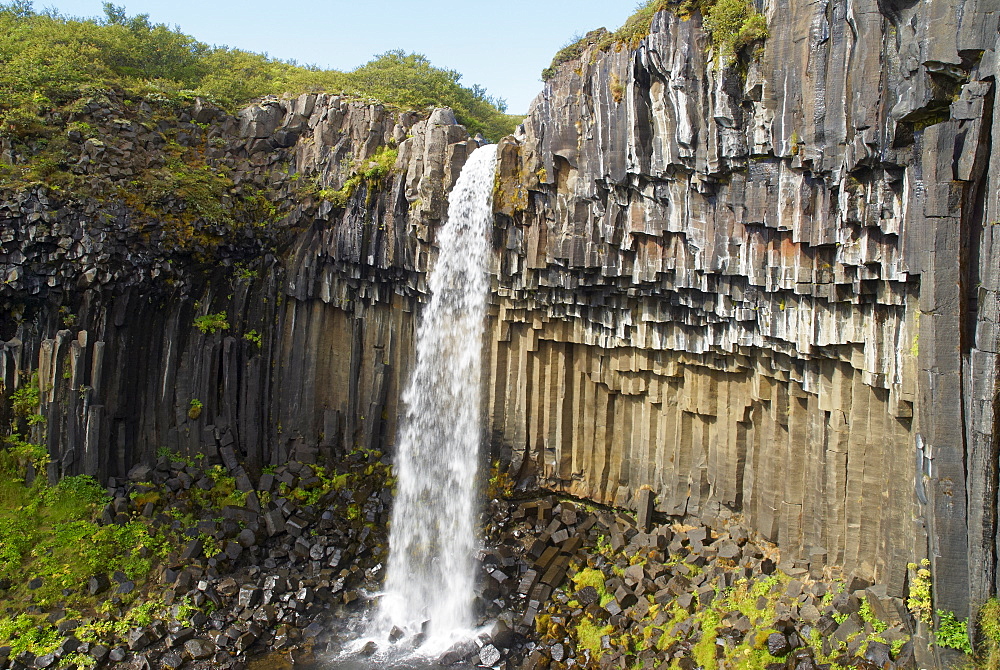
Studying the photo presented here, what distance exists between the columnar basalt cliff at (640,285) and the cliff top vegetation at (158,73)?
1105mm

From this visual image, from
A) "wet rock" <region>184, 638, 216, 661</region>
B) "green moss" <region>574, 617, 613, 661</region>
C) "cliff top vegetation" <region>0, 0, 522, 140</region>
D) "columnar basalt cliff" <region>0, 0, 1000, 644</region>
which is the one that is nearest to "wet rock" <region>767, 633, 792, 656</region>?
"columnar basalt cliff" <region>0, 0, 1000, 644</region>

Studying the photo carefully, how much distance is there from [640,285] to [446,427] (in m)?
6.37

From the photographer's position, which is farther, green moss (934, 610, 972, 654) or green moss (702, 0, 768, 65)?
green moss (702, 0, 768, 65)

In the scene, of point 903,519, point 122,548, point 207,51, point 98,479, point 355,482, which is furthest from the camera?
point 207,51

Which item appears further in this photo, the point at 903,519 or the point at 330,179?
the point at 330,179

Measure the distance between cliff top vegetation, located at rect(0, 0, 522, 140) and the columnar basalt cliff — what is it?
3.63 feet

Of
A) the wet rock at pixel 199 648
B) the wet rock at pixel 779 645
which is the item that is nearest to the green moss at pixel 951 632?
the wet rock at pixel 779 645

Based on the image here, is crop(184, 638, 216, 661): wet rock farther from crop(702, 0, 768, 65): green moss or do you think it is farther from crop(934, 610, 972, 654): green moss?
crop(702, 0, 768, 65): green moss

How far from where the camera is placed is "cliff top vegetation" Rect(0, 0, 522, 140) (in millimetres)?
18391

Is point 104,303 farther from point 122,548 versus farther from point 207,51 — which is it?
point 207,51

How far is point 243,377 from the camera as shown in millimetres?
18500

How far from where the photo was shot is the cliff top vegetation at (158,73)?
1839cm

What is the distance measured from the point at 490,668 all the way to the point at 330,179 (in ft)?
41.4

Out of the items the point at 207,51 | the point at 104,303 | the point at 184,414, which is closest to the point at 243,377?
the point at 184,414
